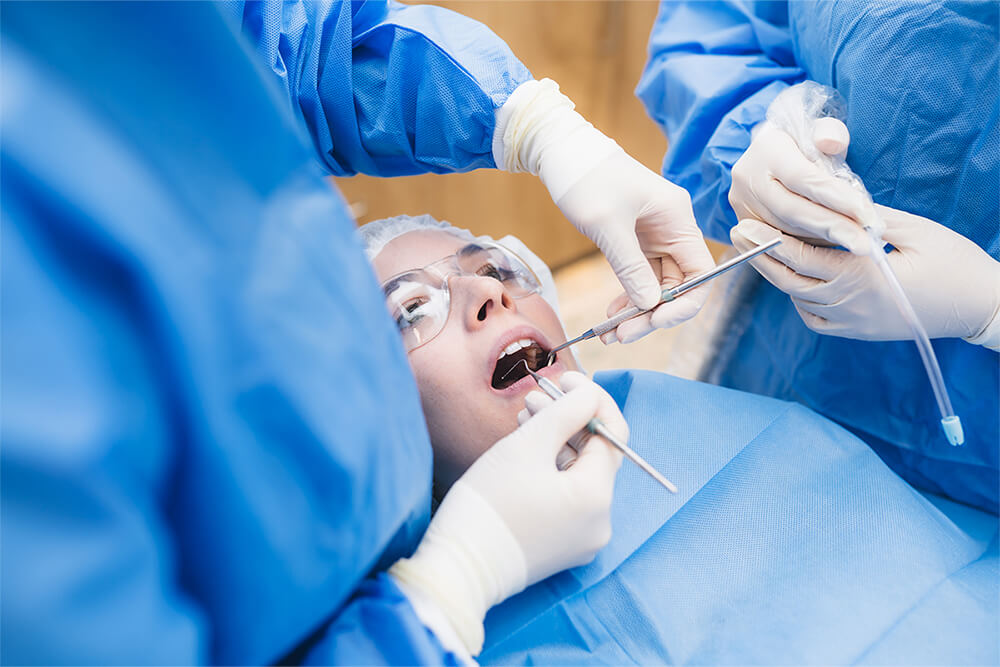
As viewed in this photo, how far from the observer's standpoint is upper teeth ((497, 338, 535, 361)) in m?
1.15

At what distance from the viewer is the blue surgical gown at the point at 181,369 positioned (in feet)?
1.46

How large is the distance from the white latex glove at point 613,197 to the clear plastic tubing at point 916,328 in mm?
249

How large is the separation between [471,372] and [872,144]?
2.34 ft

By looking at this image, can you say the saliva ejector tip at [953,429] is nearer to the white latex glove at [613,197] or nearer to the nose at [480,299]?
the white latex glove at [613,197]

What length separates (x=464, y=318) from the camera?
1158 mm

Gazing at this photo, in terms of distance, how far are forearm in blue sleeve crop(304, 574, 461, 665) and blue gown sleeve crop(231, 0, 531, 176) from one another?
2.62 ft

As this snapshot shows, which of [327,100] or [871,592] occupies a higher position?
[327,100]

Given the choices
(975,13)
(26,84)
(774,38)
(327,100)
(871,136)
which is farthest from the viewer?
(774,38)

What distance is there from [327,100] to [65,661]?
93cm

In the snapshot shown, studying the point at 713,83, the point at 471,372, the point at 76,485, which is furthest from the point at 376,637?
the point at 713,83

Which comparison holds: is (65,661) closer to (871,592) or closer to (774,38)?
(871,592)

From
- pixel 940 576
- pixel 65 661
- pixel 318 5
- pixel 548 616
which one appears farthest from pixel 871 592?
pixel 318 5

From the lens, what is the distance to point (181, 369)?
1.58 feet

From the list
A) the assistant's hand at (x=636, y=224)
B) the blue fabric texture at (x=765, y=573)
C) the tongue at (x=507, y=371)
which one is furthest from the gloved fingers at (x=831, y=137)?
the tongue at (x=507, y=371)
